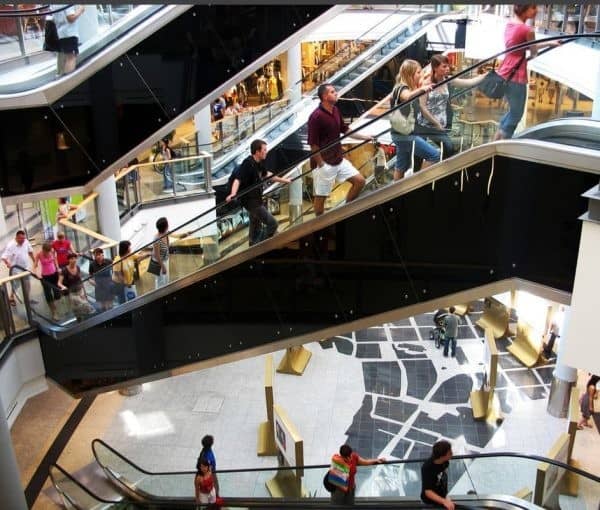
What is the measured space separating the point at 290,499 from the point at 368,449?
15.1 ft

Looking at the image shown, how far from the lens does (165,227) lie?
10406mm

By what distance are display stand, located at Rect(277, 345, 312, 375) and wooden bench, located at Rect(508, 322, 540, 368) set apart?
4.89 meters

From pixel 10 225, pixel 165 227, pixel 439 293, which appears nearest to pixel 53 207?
pixel 10 225

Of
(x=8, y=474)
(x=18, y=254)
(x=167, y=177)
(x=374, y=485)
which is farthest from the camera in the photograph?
(x=167, y=177)

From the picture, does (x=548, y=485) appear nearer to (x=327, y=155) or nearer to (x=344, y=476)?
(x=344, y=476)

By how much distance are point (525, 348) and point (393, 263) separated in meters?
9.38

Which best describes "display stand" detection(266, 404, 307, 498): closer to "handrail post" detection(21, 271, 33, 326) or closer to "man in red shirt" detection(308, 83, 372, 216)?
"man in red shirt" detection(308, 83, 372, 216)

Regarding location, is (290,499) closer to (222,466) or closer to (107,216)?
(222,466)

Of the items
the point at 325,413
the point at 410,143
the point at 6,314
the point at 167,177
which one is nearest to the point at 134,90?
the point at 6,314

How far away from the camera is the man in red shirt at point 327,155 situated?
7383mm

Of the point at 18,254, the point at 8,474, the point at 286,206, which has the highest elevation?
the point at 286,206

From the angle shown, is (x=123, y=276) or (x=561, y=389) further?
(x=561, y=389)

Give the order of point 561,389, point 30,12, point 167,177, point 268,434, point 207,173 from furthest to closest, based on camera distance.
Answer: point 207,173 < point 167,177 < point 561,389 < point 268,434 < point 30,12

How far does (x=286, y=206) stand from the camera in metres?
7.92
